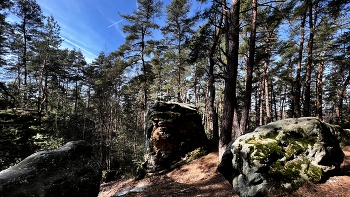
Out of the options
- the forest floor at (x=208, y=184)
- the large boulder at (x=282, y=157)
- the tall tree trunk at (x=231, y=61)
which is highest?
the tall tree trunk at (x=231, y=61)

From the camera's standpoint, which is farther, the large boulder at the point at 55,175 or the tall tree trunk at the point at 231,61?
the tall tree trunk at the point at 231,61

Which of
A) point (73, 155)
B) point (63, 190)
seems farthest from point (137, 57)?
point (63, 190)

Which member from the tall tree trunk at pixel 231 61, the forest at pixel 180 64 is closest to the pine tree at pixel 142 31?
the forest at pixel 180 64

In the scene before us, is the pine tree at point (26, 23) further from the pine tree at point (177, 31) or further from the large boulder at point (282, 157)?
the large boulder at point (282, 157)

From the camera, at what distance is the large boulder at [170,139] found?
34.0ft

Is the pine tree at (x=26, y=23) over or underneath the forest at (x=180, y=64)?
over

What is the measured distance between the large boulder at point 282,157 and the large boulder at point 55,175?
3.55 meters

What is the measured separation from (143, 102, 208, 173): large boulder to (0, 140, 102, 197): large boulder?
497 centimetres

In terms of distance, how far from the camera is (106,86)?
1600cm

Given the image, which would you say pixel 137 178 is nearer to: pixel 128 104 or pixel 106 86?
pixel 106 86

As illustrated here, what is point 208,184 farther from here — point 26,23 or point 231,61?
point 26,23

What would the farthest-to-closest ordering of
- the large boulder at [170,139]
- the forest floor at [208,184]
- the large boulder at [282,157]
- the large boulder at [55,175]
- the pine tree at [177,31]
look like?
the pine tree at [177,31], the large boulder at [170,139], the large boulder at [55,175], the large boulder at [282,157], the forest floor at [208,184]

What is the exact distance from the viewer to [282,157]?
→ 171 inches

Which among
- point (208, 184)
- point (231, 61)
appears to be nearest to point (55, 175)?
point (208, 184)
